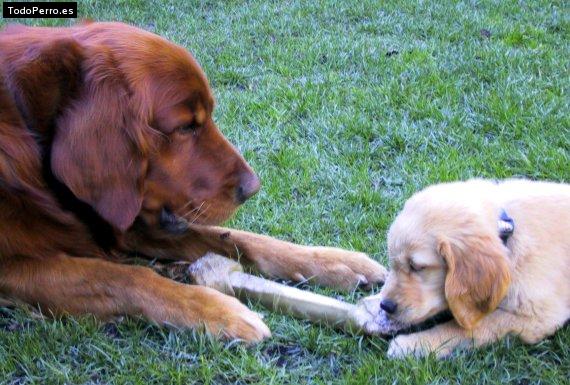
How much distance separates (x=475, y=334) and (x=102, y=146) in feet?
4.81

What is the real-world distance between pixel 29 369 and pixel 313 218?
166 cm

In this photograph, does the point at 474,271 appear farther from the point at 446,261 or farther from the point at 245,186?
the point at 245,186

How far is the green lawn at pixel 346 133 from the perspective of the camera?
8.25ft

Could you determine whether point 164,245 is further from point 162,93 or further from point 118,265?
point 162,93

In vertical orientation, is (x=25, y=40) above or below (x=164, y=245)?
above

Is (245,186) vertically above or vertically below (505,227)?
below

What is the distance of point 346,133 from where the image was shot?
477 cm

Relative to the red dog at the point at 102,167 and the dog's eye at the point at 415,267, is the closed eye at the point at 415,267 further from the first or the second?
the red dog at the point at 102,167

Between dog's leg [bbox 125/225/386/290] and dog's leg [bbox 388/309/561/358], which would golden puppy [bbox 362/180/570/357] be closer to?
dog's leg [bbox 388/309/561/358]

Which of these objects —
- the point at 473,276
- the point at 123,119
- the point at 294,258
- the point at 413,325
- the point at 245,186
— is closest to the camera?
the point at 473,276

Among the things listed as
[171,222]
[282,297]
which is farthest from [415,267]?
[171,222]

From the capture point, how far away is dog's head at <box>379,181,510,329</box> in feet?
8.32

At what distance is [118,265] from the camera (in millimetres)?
2785

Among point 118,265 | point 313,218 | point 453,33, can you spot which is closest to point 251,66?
point 453,33
